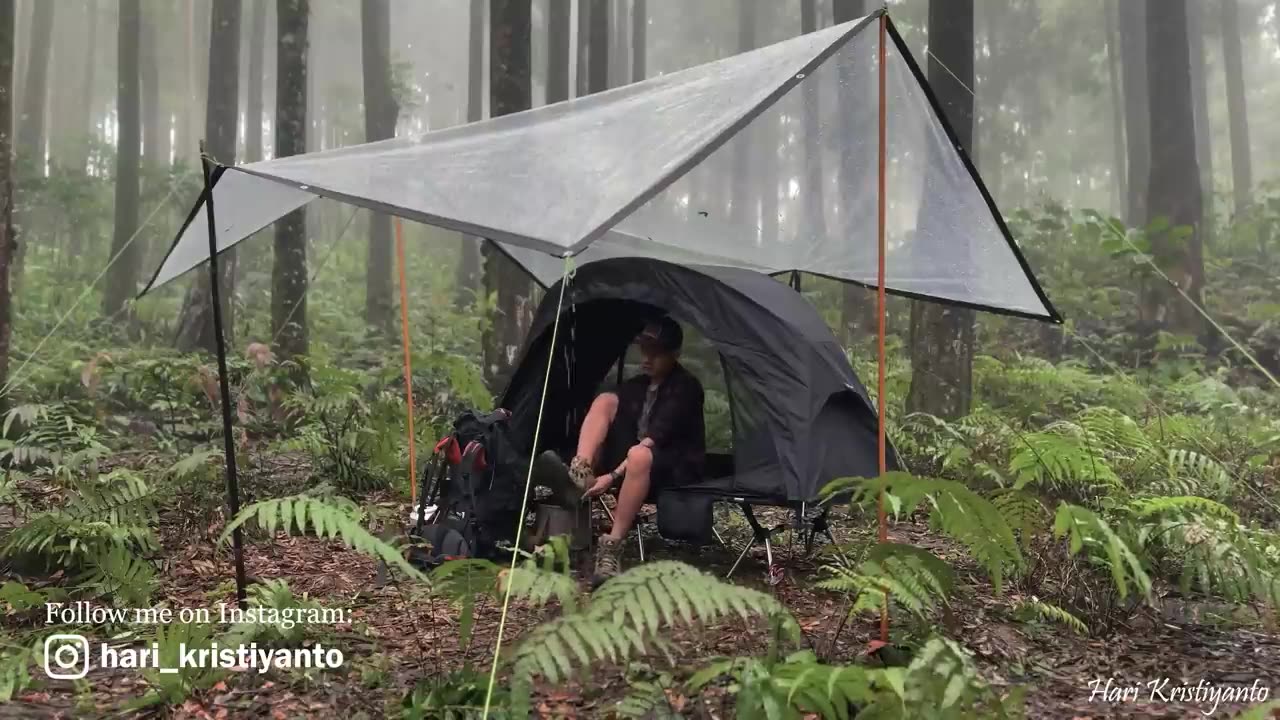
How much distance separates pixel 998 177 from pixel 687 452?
21.3m

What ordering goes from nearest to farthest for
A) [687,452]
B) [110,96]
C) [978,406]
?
[687,452] < [978,406] < [110,96]

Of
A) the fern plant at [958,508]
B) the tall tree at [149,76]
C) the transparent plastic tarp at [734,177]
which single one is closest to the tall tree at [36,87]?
the tall tree at [149,76]

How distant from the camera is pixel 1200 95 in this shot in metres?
16.8

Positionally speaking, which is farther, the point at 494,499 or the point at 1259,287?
the point at 1259,287

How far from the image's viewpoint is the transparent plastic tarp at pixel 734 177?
3.29 meters

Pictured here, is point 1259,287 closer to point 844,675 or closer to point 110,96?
point 844,675

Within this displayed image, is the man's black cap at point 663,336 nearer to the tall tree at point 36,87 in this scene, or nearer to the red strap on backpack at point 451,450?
the red strap on backpack at point 451,450

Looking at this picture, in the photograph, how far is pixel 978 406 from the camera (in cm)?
724

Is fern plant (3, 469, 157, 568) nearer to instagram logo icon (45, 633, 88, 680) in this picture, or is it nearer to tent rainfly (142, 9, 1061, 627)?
instagram logo icon (45, 633, 88, 680)

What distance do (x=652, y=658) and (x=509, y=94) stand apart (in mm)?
5449

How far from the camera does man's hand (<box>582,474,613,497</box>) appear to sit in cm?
427

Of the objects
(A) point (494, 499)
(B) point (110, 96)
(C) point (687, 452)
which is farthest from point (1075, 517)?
(B) point (110, 96)

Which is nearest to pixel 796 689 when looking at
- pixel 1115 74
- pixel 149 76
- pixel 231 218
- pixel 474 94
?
pixel 231 218

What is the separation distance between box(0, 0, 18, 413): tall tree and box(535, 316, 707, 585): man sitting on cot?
342 centimetres
